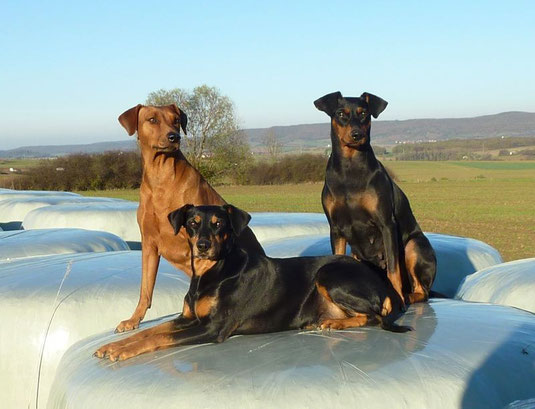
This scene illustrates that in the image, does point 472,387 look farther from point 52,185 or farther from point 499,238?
point 52,185

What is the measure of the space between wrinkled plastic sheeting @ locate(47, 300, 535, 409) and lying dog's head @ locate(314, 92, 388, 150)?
5.34 feet

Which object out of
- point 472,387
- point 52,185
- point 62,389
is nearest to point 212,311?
point 62,389

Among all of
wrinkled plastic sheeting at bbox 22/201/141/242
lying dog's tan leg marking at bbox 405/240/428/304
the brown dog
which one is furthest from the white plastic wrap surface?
lying dog's tan leg marking at bbox 405/240/428/304

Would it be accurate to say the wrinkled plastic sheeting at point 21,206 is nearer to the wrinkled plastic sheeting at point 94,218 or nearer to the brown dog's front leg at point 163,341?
the wrinkled plastic sheeting at point 94,218

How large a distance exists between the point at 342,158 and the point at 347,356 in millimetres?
2076

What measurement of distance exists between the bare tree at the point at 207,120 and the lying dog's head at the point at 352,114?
1724 inches

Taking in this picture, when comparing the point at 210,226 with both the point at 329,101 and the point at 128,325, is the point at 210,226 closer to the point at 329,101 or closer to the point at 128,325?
the point at 128,325

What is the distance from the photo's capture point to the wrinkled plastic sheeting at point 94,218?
1105 cm

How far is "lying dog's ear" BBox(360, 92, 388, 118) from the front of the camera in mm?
5684

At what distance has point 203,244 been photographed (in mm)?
4293

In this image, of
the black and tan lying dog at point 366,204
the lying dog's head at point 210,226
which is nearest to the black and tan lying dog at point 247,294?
the lying dog's head at point 210,226

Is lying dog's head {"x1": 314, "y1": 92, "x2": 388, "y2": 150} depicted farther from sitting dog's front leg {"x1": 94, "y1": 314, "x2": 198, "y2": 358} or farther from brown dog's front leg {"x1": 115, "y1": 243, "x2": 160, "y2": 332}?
sitting dog's front leg {"x1": 94, "y1": 314, "x2": 198, "y2": 358}

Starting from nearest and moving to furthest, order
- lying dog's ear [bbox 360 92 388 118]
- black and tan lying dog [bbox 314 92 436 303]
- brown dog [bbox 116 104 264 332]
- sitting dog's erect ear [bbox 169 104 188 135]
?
brown dog [bbox 116 104 264 332], black and tan lying dog [bbox 314 92 436 303], sitting dog's erect ear [bbox 169 104 188 135], lying dog's ear [bbox 360 92 388 118]

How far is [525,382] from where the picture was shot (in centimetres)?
399
